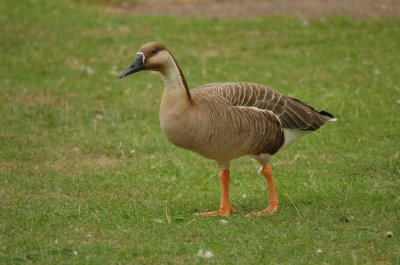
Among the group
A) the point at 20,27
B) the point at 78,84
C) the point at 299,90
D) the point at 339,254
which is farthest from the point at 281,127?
the point at 20,27

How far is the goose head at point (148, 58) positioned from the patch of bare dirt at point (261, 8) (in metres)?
9.23

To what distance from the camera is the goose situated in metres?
6.33

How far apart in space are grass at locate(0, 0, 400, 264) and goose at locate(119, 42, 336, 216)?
0.59 meters

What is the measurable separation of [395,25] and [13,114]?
7.52 meters

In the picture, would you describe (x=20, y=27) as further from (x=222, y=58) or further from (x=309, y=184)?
(x=309, y=184)

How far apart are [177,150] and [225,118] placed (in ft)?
8.61

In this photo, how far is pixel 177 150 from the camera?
9086 millimetres

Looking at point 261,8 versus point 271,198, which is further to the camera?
point 261,8

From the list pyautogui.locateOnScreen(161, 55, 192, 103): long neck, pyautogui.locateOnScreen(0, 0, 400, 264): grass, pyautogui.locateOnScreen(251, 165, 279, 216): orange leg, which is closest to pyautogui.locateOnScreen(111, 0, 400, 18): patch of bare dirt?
pyautogui.locateOnScreen(0, 0, 400, 264): grass

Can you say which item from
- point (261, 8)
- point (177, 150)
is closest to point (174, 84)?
point (177, 150)

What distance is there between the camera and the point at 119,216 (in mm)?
6738

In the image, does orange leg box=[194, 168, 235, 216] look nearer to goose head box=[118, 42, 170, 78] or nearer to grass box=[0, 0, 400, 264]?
grass box=[0, 0, 400, 264]

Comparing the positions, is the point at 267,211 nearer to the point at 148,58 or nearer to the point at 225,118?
the point at 225,118

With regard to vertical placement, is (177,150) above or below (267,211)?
below
